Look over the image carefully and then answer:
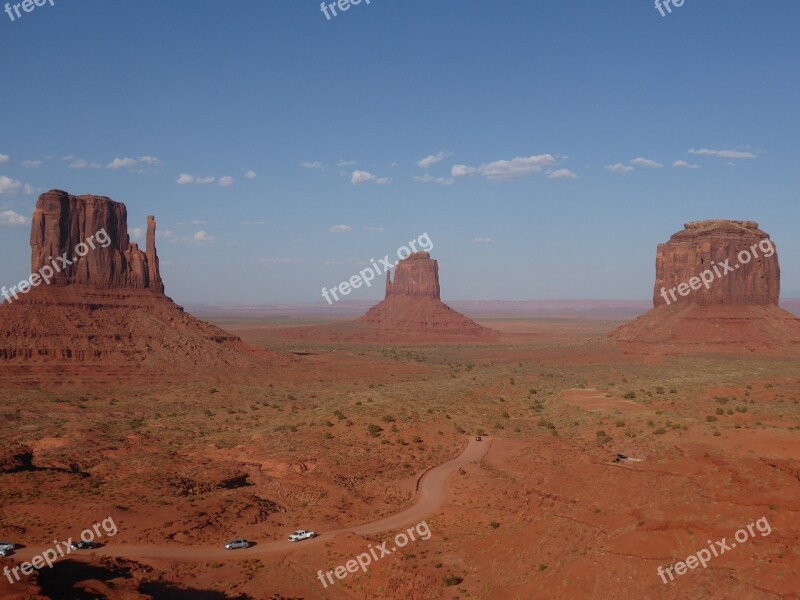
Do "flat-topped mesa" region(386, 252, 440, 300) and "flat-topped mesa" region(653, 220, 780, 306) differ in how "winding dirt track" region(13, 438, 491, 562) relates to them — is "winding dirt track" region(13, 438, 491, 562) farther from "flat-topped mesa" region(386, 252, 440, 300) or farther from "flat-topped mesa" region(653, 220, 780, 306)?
"flat-topped mesa" region(386, 252, 440, 300)

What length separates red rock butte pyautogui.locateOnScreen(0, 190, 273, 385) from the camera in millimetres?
74688

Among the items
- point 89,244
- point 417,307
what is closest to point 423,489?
point 89,244

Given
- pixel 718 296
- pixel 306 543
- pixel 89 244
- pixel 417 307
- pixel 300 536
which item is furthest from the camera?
pixel 417 307

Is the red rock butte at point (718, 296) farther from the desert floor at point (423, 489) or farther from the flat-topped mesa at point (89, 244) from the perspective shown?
the flat-topped mesa at point (89, 244)

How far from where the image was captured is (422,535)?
94.8ft

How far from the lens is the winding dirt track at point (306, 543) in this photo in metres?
26.5

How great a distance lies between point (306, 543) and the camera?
1111 inches

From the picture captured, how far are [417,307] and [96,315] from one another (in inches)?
4192

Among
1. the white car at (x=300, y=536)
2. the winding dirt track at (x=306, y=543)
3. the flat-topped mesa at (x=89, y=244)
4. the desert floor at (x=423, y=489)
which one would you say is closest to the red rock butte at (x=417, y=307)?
the flat-topped mesa at (x=89, y=244)

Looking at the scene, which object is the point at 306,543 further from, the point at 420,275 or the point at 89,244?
the point at 420,275

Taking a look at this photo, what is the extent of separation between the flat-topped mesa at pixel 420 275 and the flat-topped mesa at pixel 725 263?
259 feet

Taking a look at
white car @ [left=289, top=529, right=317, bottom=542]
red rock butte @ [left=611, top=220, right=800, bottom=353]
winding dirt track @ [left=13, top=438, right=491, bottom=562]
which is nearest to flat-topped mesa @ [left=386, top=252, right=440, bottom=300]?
red rock butte @ [left=611, top=220, right=800, bottom=353]

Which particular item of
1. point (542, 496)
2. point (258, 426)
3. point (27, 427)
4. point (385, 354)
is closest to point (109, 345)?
point (27, 427)

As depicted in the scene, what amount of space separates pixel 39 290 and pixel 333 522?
6510 centimetres
